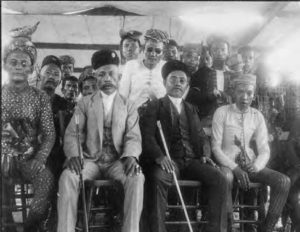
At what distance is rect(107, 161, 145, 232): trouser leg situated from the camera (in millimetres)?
3336

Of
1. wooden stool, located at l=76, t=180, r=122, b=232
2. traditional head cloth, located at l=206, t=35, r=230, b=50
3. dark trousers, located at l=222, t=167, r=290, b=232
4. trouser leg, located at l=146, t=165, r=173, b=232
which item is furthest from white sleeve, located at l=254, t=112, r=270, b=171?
wooden stool, located at l=76, t=180, r=122, b=232

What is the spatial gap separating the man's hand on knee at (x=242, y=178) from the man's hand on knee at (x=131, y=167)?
931 mm

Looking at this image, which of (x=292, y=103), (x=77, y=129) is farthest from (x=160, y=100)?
(x=292, y=103)

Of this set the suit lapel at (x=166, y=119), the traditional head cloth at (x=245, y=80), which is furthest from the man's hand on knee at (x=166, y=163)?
the traditional head cloth at (x=245, y=80)

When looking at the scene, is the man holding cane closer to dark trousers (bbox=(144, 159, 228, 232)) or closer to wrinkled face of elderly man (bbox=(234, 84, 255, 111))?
dark trousers (bbox=(144, 159, 228, 232))

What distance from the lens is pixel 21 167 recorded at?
357 cm

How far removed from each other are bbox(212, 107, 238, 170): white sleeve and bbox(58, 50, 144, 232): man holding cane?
795 mm

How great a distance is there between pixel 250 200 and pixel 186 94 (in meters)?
1.42

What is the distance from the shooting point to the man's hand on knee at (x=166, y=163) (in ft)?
11.9

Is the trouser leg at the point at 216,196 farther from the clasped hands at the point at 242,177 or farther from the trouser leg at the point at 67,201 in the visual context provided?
the trouser leg at the point at 67,201

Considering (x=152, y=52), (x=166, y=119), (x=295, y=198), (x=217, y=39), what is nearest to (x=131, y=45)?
(x=152, y=52)

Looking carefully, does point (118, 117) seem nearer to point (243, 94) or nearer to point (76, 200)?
point (76, 200)

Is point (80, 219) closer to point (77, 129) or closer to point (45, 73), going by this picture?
point (77, 129)

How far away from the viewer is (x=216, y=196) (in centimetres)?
361
